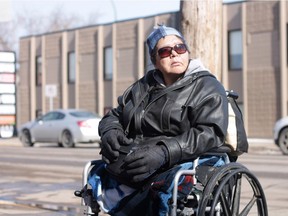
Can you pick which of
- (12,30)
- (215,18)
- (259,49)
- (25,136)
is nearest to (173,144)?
(215,18)

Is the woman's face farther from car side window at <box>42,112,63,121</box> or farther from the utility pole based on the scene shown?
car side window at <box>42,112,63,121</box>

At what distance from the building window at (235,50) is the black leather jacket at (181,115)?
92.7ft

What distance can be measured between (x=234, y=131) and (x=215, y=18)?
10.8ft

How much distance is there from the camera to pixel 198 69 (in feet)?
17.2

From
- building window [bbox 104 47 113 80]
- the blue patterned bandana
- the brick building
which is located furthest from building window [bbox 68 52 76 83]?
the blue patterned bandana

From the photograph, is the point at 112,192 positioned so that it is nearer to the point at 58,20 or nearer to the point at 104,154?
the point at 104,154

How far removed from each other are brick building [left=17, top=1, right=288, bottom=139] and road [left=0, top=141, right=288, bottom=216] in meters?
8.28

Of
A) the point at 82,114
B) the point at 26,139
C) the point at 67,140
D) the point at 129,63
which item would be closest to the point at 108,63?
the point at 129,63

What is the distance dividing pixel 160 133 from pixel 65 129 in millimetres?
21247

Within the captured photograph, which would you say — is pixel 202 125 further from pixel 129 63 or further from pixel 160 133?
pixel 129 63

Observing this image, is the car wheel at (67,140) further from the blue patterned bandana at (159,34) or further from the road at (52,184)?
the blue patterned bandana at (159,34)

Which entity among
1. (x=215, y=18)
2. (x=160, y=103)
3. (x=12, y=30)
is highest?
(x=12, y=30)

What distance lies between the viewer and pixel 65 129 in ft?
85.7

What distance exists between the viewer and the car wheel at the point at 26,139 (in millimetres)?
28367
